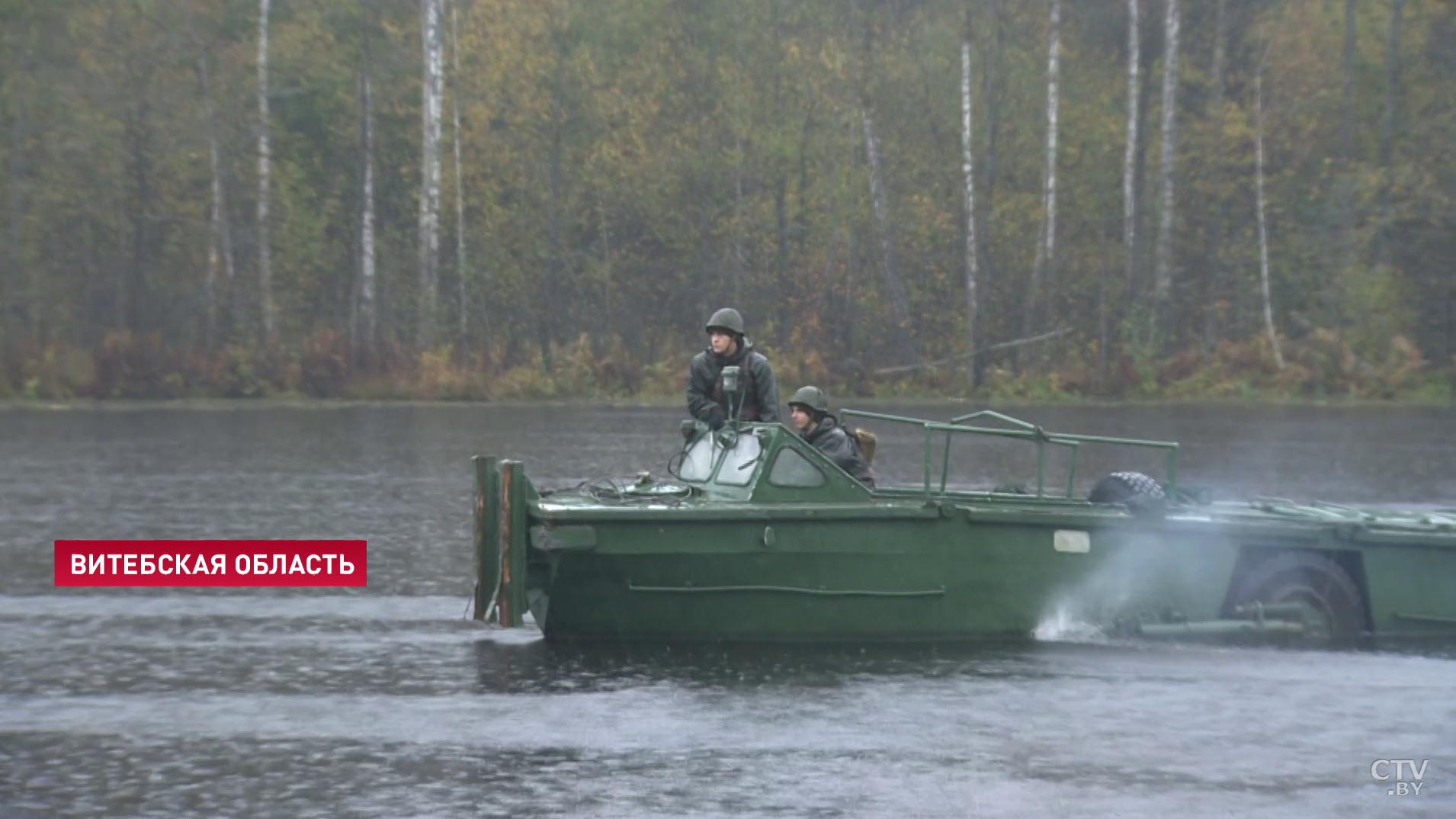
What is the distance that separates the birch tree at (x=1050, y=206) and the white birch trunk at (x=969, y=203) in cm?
141

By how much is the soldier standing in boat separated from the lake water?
5.73 feet

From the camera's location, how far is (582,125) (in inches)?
2072

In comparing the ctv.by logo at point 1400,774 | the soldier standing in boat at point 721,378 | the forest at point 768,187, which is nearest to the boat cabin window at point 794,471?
the soldier standing in boat at point 721,378

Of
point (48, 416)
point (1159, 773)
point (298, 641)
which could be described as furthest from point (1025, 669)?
point (48, 416)

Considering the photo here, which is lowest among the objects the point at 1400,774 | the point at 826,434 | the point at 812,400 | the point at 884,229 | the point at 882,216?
the point at 1400,774

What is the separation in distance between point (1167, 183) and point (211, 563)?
115 ft

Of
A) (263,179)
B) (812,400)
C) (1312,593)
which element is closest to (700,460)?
(812,400)

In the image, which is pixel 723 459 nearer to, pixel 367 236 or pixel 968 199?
pixel 367 236

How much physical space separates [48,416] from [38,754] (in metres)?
28.7

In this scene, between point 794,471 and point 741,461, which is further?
point 741,461

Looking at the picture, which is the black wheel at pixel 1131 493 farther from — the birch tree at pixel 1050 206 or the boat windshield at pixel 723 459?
the birch tree at pixel 1050 206

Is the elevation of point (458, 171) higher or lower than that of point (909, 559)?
higher

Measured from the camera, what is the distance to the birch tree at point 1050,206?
48094mm

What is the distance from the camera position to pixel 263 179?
48.2 metres
